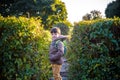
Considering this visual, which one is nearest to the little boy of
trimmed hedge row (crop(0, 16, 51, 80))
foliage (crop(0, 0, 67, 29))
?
trimmed hedge row (crop(0, 16, 51, 80))

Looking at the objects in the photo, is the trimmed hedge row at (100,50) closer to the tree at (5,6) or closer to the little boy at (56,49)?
the little boy at (56,49)

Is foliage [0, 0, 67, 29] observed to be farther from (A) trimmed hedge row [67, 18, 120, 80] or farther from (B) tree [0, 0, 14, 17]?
(A) trimmed hedge row [67, 18, 120, 80]

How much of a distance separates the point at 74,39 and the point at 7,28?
1.89 meters

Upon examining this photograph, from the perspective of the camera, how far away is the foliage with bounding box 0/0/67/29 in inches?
1332

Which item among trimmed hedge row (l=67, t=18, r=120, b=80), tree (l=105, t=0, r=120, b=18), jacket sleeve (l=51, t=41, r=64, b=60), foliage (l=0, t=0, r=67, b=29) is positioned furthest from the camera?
foliage (l=0, t=0, r=67, b=29)

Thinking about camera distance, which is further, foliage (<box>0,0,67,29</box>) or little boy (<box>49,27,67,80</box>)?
foliage (<box>0,0,67,29</box>)

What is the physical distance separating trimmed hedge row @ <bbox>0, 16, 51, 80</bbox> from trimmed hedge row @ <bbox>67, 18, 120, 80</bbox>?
124cm

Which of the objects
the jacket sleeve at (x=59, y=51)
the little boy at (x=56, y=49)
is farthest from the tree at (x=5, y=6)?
the jacket sleeve at (x=59, y=51)

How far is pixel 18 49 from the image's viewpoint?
6090mm

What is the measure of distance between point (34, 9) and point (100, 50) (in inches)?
1154

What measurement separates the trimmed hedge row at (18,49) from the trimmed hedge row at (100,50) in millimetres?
1244

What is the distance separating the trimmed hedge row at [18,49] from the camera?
19.6ft

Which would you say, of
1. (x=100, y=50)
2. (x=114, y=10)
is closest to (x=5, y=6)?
(x=114, y=10)

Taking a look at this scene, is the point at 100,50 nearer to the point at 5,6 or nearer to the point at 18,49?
the point at 18,49
